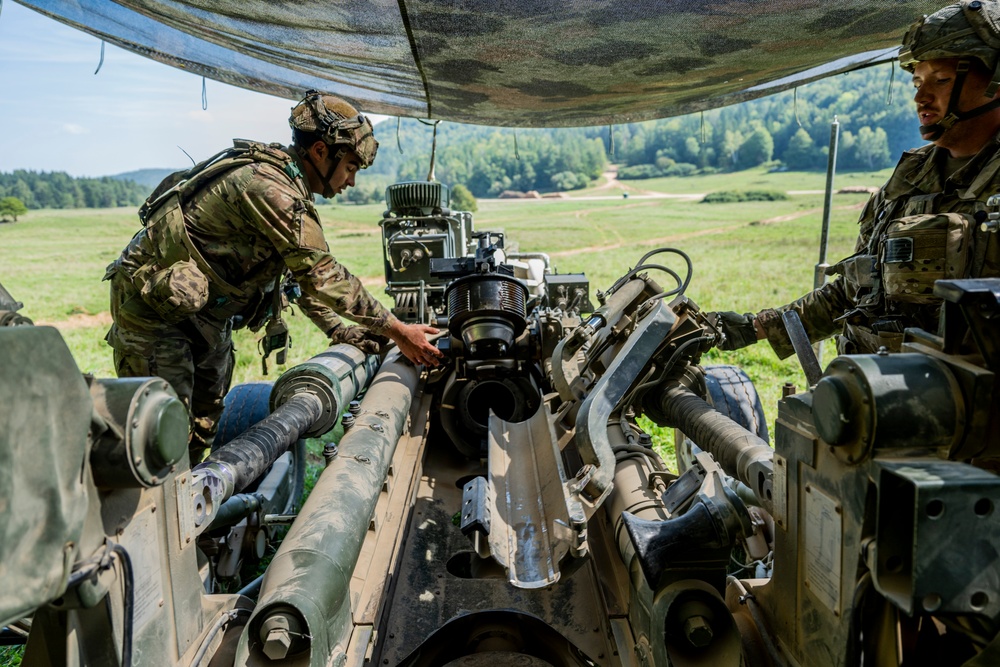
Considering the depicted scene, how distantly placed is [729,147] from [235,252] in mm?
58889

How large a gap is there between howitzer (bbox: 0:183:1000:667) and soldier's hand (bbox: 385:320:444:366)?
0.51 feet

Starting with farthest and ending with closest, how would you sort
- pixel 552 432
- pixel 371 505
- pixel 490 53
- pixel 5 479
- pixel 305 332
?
pixel 305 332
pixel 490 53
pixel 552 432
pixel 371 505
pixel 5 479

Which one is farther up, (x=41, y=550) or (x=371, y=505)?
(x=41, y=550)

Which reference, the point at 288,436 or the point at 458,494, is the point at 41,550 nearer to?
the point at 288,436

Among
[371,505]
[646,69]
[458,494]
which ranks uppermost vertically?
[646,69]

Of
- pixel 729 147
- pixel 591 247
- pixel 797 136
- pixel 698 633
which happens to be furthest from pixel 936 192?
pixel 729 147

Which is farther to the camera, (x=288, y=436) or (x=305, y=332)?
(x=305, y=332)

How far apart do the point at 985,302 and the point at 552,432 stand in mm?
2024

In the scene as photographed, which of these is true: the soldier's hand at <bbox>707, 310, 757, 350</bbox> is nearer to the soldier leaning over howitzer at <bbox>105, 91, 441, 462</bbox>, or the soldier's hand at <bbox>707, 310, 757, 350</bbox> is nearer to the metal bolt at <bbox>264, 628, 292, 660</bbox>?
the soldier leaning over howitzer at <bbox>105, 91, 441, 462</bbox>

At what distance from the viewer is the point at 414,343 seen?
13.8 ft

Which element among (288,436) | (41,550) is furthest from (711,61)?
(41,550)

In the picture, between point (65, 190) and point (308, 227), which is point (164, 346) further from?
point (65, 190)

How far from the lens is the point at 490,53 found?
16.3 feet

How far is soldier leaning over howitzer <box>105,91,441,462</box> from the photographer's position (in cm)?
377
